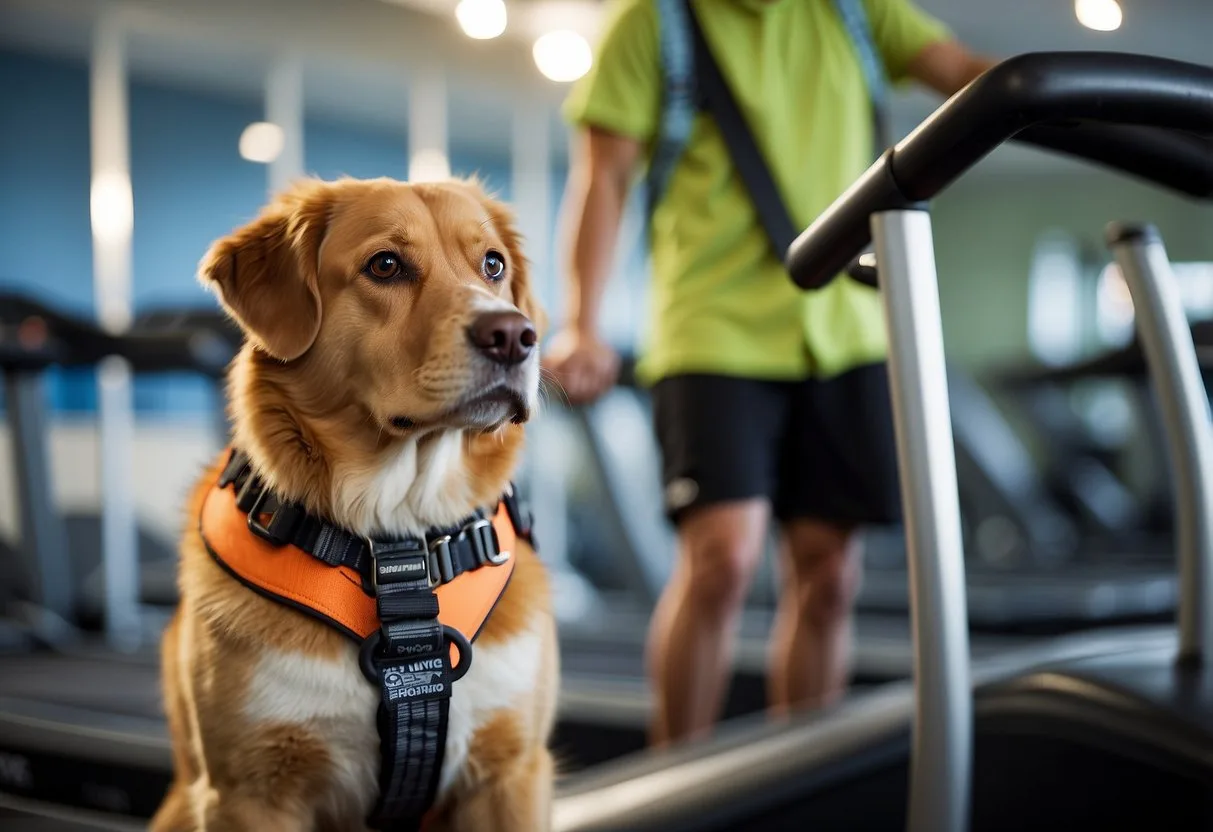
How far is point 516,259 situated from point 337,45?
5423mm

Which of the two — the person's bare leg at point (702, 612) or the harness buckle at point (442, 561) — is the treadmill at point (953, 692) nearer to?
the person's bare leg at point (702, 612)

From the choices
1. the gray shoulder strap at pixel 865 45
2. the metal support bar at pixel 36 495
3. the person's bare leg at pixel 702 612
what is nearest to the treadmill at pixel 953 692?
the person's bare leg at pixel 702 612

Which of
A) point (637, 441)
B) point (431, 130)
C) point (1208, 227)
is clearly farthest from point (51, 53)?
point (1208, 227)

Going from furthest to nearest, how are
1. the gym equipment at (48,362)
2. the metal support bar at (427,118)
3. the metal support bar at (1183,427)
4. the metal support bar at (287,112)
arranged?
the metal support bar at (427,118) < the metal support bar at (287,112) < the gym equipment at (48,362) < the metal support bar at (1183,427)

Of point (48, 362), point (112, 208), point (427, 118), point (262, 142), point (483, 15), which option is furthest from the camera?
point (427, 118)

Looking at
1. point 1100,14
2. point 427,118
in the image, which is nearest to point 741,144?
point 1100,14

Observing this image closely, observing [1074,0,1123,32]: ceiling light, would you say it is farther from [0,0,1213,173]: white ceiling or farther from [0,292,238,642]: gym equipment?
[0,0,1213,173]: white ceiling

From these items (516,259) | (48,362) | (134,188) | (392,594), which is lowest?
(392,594)

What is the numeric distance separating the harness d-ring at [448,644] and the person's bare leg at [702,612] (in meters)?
0.89

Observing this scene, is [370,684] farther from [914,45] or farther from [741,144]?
[914,45]

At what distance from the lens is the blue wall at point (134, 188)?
484 centimetres

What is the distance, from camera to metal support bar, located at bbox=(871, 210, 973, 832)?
3.39ft

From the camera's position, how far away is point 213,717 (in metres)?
1.00

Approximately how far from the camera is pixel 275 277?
1.07 m
